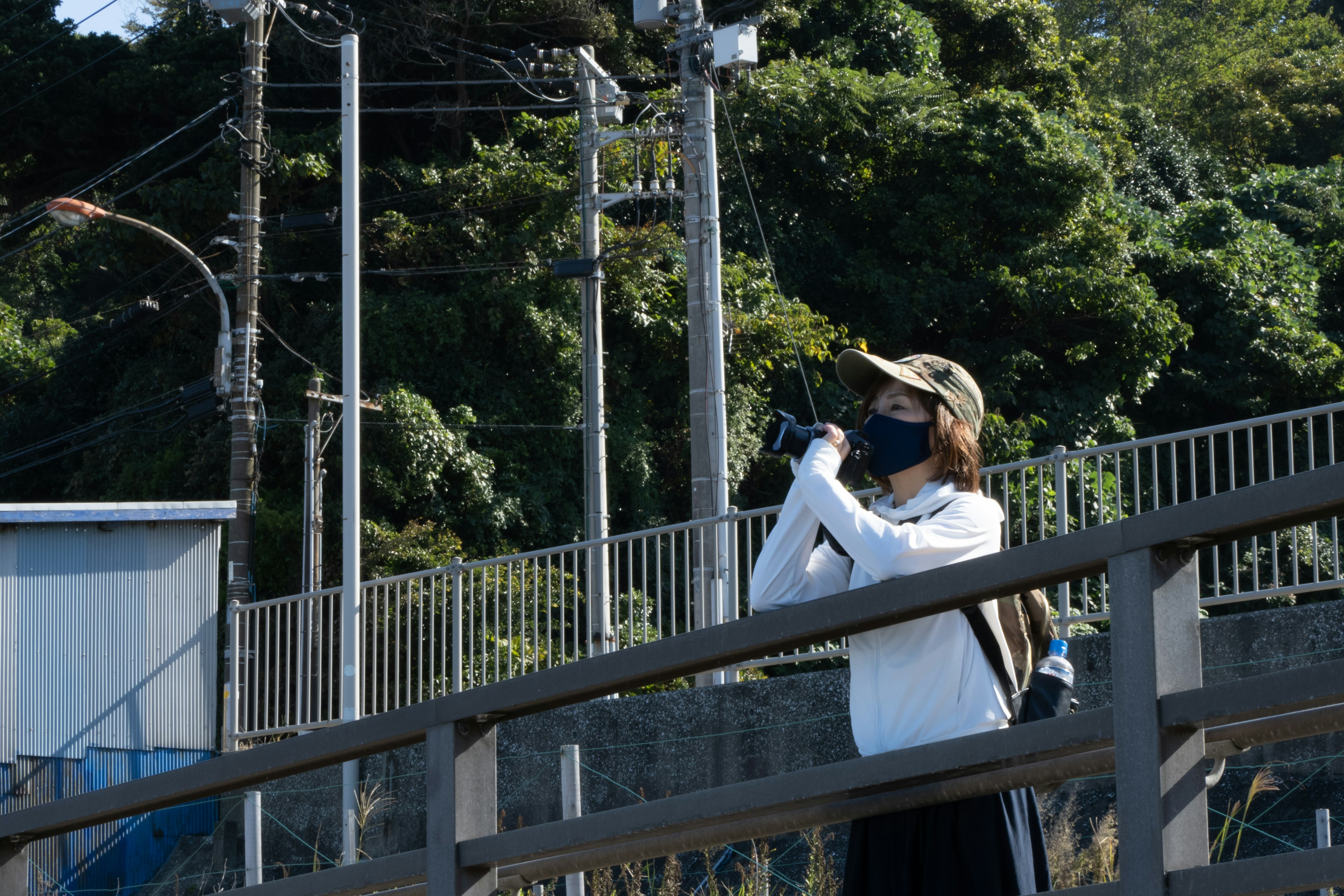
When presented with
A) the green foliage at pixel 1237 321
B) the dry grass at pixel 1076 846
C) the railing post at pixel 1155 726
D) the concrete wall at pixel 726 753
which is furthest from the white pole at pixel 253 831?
the green foliage at pixel 1237 321

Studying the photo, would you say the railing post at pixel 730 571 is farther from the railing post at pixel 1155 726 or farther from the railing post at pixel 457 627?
the railing post at pixel 1155 726

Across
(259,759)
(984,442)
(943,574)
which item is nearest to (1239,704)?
(943,574)

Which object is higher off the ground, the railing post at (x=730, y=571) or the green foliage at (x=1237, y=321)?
the green foliage at (x=1237, y=321)

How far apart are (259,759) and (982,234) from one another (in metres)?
23.2

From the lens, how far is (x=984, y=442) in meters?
20.3

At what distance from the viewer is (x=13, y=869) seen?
3.01 meters

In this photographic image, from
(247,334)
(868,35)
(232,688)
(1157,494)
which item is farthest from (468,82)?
(1157,494)

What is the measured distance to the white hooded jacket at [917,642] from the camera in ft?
7.93

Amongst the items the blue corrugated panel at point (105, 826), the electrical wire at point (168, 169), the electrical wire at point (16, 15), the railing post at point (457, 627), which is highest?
the electrical wire at point (16, 15)

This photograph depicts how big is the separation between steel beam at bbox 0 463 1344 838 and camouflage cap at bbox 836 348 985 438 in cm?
86

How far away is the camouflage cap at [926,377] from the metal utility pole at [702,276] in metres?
12.0

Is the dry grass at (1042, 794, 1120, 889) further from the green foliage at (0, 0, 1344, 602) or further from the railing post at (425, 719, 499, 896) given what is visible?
the green foliage at (0, 0, 1344, 602)

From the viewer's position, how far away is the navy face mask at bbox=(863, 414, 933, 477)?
2.81 m

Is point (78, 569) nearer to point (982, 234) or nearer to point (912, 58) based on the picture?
point (982, 234)
